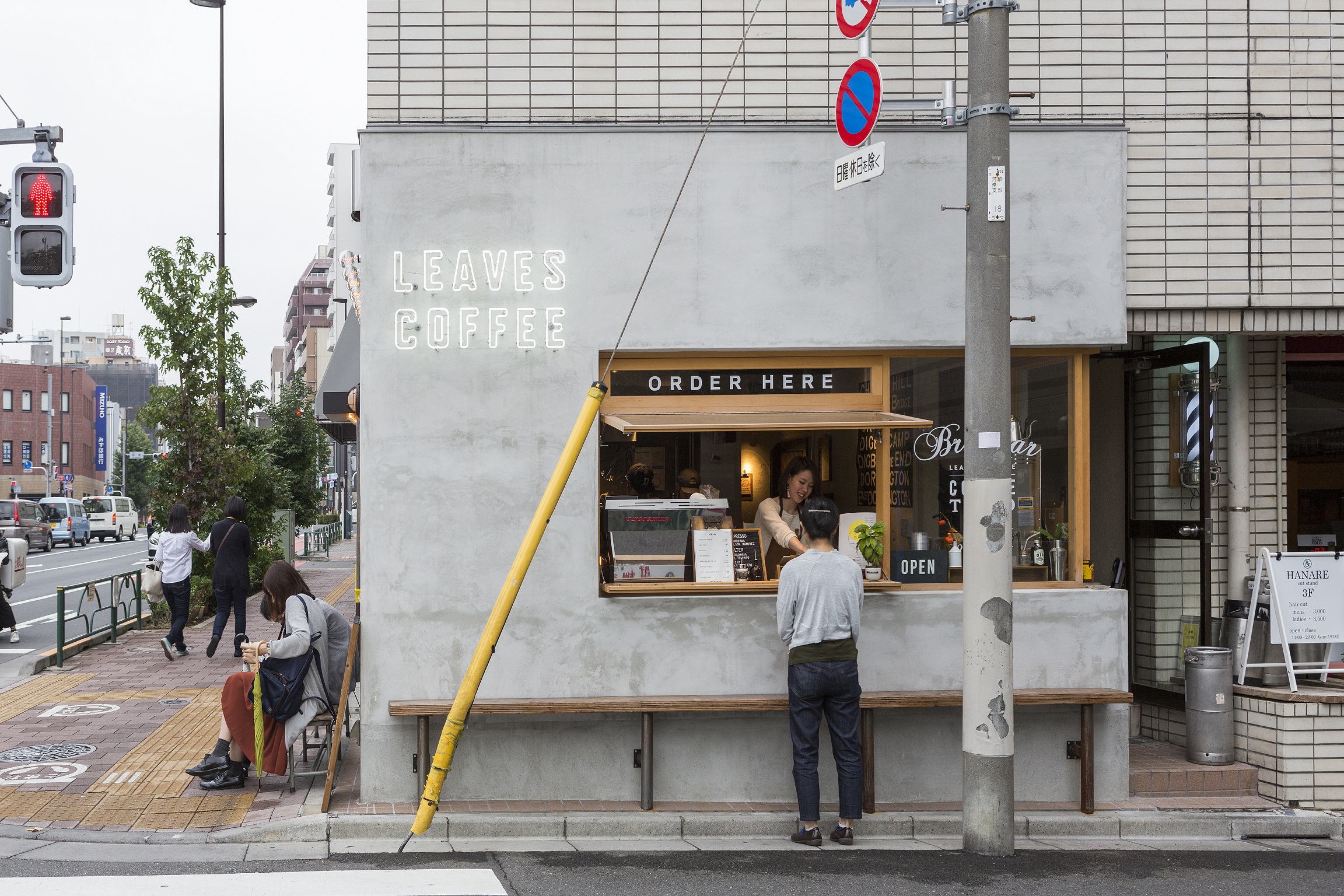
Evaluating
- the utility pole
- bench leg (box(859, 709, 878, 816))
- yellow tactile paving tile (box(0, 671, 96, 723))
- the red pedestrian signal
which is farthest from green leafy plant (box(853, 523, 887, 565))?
the utility pole

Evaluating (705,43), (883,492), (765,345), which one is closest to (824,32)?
(705,43)

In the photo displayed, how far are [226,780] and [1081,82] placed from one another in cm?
746

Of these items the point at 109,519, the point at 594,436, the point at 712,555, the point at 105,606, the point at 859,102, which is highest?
the point at 859,102

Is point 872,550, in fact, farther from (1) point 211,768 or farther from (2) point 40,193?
(2) point 40,193

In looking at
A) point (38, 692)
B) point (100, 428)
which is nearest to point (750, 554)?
point (38, 692)

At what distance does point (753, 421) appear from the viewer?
7191 mm

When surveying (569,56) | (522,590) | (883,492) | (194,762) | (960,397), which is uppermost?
(569,56)

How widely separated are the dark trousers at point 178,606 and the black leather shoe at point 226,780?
7132mm

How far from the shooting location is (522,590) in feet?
22.8

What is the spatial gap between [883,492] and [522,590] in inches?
99.7

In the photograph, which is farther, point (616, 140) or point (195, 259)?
point (195, 259)

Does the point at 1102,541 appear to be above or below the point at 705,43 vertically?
below

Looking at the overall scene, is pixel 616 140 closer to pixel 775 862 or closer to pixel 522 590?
pixel 522 590

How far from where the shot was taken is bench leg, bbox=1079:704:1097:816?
6.90 metres
